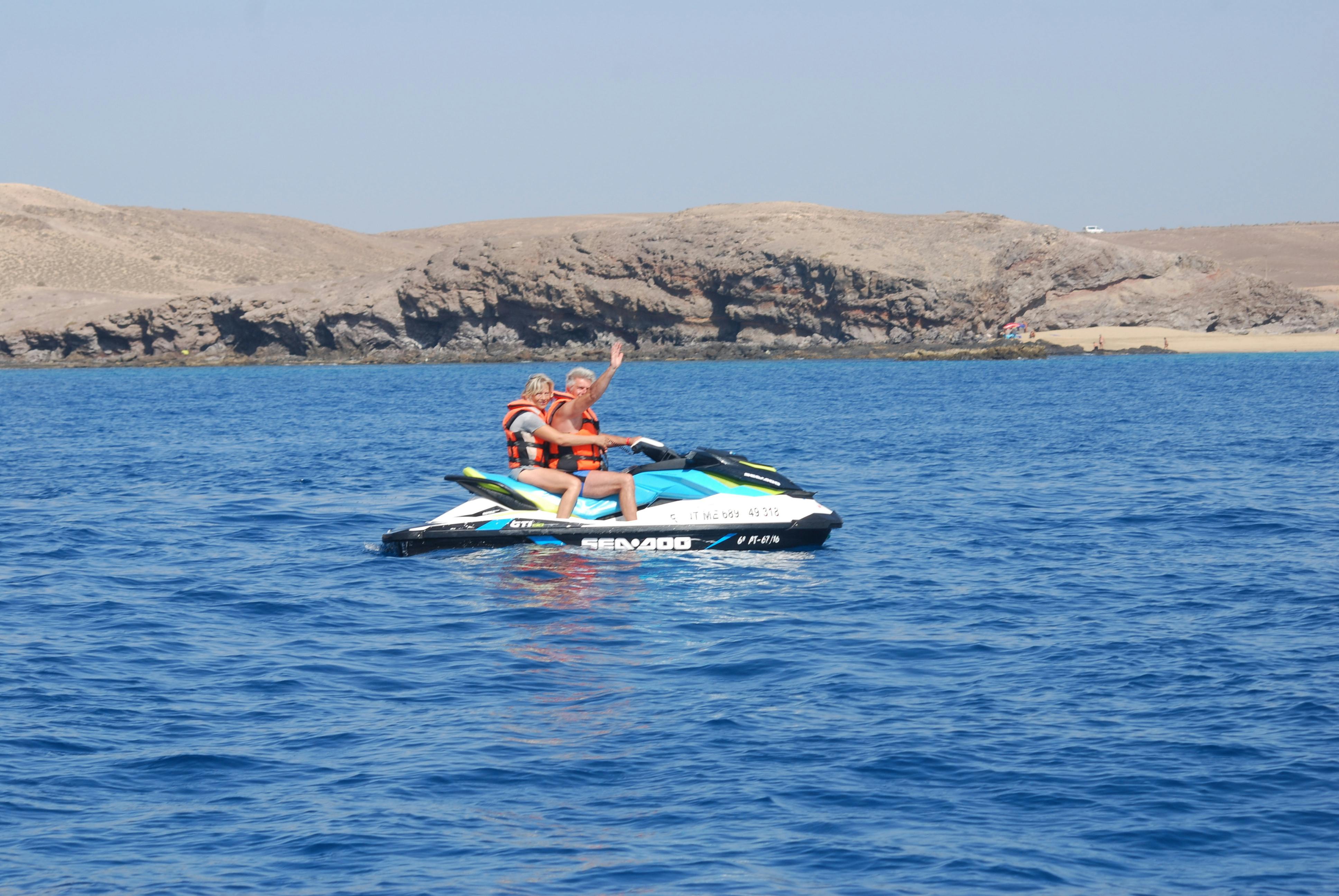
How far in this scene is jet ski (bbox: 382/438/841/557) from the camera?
46.2ft

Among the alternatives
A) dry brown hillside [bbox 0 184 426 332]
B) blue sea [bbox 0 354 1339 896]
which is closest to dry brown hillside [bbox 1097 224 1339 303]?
dry brown hillside [bbox 0 184 426 332]

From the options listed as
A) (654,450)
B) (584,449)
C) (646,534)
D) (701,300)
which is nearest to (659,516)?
(646,534)

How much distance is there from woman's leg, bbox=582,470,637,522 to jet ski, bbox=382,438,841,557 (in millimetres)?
83

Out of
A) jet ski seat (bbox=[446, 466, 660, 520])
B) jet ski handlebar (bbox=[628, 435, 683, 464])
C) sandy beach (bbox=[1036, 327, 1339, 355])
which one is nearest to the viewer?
jet ski seat (bbox=[446, 466, 660, 520])

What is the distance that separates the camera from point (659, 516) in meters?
14.1

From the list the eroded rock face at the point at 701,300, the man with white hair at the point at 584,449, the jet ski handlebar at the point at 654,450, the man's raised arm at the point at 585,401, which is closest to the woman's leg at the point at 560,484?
the man with white hair at the point at 584,449

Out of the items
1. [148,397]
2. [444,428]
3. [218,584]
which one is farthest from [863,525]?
[148,397]

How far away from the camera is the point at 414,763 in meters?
7.61

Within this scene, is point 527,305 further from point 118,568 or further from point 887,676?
point 887,676

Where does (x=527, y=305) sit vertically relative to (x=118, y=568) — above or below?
above

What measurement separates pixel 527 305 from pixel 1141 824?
3069 inches

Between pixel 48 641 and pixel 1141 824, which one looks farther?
pixel 48 641

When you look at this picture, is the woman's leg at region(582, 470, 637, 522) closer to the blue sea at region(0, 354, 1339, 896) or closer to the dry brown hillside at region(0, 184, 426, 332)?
the blue sea at region(0, 354, 1339, 896)

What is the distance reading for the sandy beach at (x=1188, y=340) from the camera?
2980 inches
